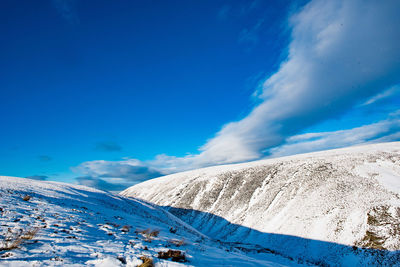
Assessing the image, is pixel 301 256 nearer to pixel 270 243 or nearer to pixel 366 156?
pixel 270 243

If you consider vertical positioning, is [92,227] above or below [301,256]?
above

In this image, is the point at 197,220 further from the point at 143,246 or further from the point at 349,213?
the point at 143,246

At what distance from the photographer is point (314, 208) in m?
35.2

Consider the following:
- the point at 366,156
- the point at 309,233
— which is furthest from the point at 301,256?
the point at 366,156

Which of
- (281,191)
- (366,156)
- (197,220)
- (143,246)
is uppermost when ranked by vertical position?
(366,156)

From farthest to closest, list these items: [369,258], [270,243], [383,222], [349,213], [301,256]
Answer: [270,243] < [349,213] < [301,256] < [383,222] < [369,258]

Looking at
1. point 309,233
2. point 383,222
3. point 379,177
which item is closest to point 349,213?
point 383,222

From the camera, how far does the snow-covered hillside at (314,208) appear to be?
25.5m

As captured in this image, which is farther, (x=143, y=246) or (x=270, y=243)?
(x=270, y=243)

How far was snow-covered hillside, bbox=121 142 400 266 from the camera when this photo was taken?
1005 inches

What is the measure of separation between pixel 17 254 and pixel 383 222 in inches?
1451

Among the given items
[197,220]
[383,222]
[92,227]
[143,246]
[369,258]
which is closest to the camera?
[143,246]

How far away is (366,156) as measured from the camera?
4506cm

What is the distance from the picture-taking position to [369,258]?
2264 cm
